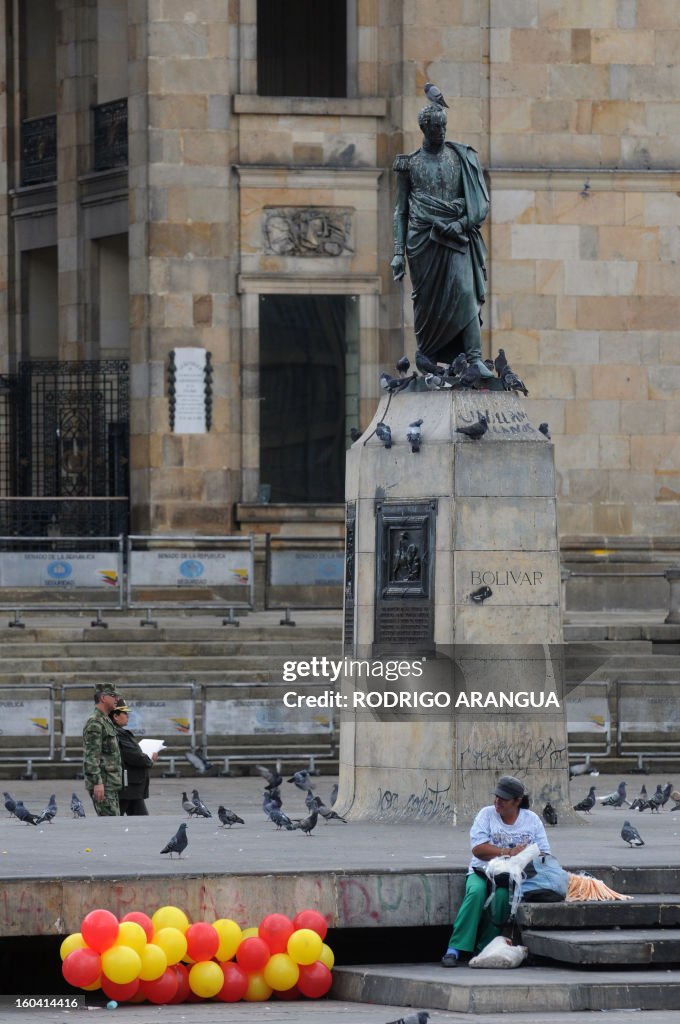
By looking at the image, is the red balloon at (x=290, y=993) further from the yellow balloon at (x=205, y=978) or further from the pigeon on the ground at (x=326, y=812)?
the pigeon on the ground at (x=326, y=812)

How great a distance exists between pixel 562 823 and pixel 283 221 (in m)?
17.5

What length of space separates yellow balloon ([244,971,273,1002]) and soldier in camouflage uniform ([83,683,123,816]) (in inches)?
209

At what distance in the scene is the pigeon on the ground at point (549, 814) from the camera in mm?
19906

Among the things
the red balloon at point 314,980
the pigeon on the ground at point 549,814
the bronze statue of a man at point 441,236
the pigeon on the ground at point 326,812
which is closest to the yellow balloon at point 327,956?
the red balloon at point 314,980

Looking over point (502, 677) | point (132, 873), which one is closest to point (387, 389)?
point (502, 677)

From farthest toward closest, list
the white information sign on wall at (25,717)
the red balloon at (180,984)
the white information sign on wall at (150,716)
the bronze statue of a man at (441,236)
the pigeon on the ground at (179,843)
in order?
the white information sign on wall at (150,716), the white information sign on wall at (25,717), the bronze statue of a man at (441,236), the pigeon on the ground at (179,843), the red balloon at (180,984)

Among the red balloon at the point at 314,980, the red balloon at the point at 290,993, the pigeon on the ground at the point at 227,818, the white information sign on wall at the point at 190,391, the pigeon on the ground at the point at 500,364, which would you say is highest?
→ the white information sign on wall at the point at 190,391

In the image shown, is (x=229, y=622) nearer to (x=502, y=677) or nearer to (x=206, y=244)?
(x=206, y=244)

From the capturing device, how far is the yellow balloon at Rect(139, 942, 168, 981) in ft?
50.0

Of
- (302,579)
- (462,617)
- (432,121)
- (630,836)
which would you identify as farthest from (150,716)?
(630,836)

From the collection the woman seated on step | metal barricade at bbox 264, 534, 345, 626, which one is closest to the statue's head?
the woman seated on step

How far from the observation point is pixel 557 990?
48.7ft

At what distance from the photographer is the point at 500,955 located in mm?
15617

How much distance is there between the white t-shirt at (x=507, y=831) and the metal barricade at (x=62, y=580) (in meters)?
16.1
